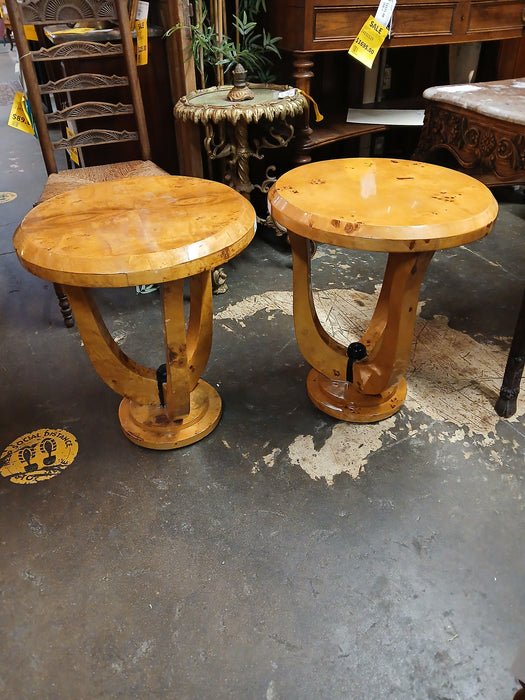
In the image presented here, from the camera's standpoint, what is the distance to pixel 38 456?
1621mm

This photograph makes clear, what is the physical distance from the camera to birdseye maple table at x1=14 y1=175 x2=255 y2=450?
3.66ft

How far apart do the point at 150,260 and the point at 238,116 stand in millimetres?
1198

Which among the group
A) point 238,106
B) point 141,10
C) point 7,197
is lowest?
point 7,197

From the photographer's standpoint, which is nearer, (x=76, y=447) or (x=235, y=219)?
(x=235, y=219)

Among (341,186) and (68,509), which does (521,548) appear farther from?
(68,509)

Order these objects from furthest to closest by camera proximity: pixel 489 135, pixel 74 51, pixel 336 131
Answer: pixel 336 131 < pixel 74 51 < pixel 489 135

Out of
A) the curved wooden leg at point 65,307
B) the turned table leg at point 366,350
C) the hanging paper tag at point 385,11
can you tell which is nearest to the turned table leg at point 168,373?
the turned table leg at point 366,350

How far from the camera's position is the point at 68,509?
145 cm

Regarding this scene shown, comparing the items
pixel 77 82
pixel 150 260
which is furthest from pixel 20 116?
pixel 150 260

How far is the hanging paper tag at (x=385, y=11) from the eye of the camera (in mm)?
2309

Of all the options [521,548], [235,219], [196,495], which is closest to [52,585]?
[196,495]

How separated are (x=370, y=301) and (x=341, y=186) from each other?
1.03 m

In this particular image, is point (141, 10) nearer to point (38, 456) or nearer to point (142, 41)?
point (142, 41)

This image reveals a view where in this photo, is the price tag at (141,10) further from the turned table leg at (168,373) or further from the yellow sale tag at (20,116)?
the turned table leg at (168,373)
